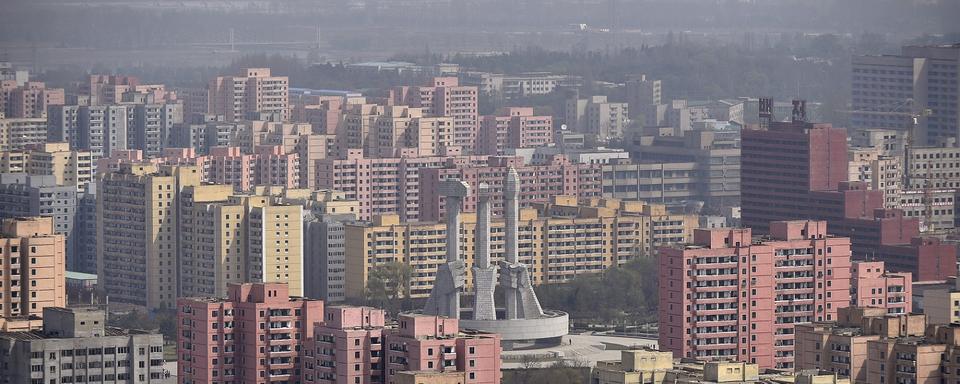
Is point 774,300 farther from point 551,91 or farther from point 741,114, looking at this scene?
point 551,91

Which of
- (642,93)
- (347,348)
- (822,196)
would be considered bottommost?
(347,348)

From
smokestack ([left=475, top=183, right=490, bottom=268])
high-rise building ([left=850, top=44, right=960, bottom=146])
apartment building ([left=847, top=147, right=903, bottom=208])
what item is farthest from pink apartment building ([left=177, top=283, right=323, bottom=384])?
high-rise building ([left=850, top=44, right=960, bottom=146])

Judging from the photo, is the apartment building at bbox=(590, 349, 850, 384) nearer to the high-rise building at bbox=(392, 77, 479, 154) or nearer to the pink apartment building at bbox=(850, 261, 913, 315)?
the pink apartment building at bbox=(850, 261, 913, 315)

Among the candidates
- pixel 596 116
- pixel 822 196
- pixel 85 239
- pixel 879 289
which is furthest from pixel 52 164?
pixel 596 116

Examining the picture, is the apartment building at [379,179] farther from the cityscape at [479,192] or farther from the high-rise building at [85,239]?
the high-rise building at [85,239]

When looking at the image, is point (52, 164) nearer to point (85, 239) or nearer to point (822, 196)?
point (85, 239)

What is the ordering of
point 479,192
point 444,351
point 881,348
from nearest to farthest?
point 444,351 → point 881,348 → point 479,192
